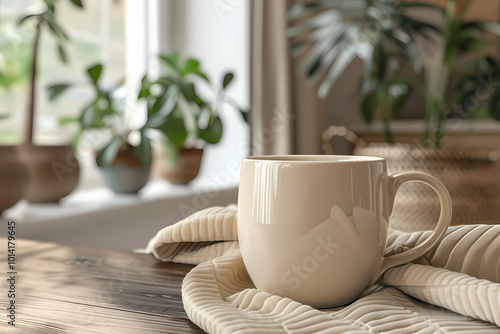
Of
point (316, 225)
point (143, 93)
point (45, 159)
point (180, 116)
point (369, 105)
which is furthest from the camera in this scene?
point (369, 105)

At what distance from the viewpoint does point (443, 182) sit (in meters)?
1.65

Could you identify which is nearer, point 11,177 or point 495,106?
point 11,177

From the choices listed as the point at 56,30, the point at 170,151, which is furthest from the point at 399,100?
the point at 56,30

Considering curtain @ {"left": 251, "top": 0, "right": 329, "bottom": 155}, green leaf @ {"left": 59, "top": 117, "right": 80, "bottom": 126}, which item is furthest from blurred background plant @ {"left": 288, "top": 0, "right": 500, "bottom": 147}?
green leaf @ {"left": 59, "top": 117, "right": 80, "bottom": 126}

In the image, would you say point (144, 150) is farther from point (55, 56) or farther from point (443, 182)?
point (443, 182)

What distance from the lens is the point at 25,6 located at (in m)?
1.40

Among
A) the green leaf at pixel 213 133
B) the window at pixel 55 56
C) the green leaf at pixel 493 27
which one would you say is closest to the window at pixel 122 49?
the window at pixel 55 56

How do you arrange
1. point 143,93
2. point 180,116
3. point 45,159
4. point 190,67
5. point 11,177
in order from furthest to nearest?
point 190,67 → point 180,116 → point 143,93 → point 45,159 → point 11,177

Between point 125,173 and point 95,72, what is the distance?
0.28 meters

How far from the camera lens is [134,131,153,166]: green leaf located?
134 centimetres

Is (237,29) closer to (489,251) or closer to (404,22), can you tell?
(404,22)

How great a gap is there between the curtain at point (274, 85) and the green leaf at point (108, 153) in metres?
0.75

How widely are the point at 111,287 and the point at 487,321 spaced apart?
29cm

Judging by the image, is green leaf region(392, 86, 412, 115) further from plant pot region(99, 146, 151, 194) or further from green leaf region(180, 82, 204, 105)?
plant pot region(99, 146, 151, 194)
